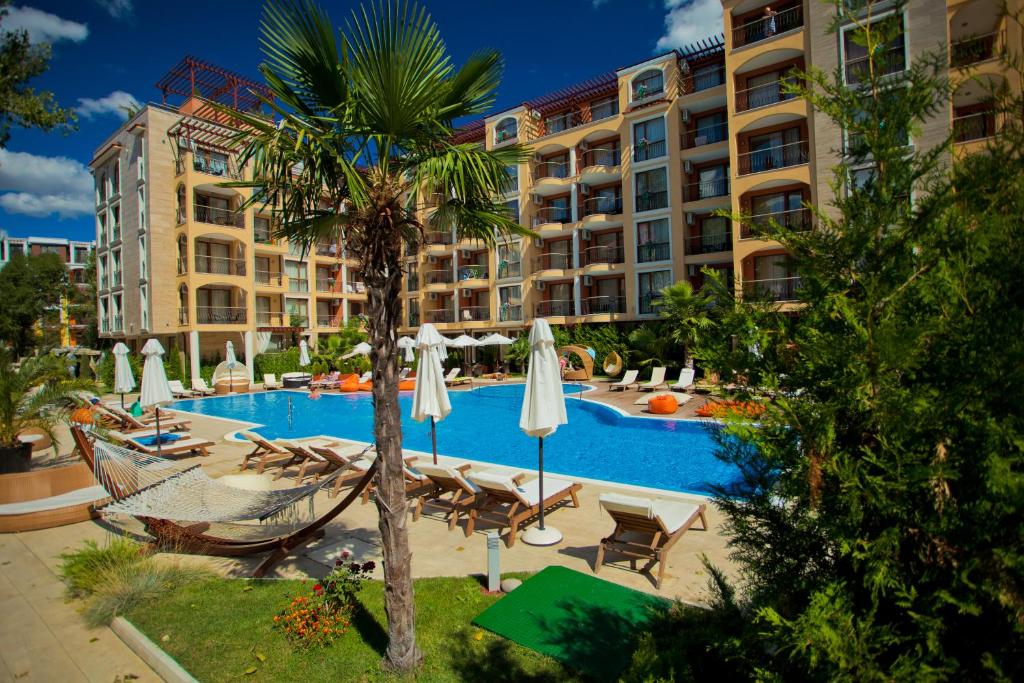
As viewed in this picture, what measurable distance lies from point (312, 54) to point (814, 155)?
22.0 metres

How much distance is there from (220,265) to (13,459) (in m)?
24.2

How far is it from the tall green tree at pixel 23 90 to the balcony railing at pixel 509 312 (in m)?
24.7

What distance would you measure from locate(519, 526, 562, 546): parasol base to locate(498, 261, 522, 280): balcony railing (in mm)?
26173

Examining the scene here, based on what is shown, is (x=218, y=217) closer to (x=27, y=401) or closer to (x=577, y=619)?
(x=27, y=401)

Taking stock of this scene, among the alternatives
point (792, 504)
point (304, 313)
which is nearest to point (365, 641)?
point (792, 504)

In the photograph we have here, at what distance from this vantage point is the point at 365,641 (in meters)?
4.70

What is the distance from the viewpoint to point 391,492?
4.14 m

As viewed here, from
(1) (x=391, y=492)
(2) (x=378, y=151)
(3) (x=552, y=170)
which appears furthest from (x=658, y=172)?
(1) (x=391, y=492)

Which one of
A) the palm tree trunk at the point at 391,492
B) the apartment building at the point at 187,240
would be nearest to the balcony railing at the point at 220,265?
the apartment building at the point at 187,240

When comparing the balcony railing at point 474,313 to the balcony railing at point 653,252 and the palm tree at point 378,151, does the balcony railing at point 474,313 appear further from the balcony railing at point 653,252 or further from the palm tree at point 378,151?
the palm tree at point 378,151

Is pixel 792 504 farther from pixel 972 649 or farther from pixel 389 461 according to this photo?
pixel 389 461

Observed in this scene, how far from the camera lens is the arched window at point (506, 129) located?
108 feet

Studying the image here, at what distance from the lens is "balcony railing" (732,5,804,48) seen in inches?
880

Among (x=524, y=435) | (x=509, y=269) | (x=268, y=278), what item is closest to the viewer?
(x=524, y=435)
